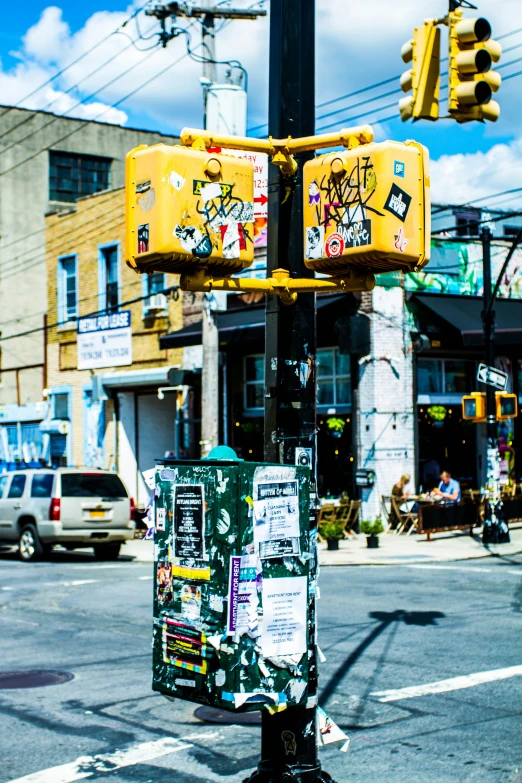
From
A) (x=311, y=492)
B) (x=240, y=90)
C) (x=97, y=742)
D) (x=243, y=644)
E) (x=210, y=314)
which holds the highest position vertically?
(x=240, y=90)

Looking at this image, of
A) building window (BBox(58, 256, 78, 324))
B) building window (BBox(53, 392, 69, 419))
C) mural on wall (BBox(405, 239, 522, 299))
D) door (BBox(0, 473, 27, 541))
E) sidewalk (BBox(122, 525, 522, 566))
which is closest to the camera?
sidewalk (BBox(122, 525, 522, 566))

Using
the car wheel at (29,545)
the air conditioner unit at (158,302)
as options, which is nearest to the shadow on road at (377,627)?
the car wheel at (29,545)

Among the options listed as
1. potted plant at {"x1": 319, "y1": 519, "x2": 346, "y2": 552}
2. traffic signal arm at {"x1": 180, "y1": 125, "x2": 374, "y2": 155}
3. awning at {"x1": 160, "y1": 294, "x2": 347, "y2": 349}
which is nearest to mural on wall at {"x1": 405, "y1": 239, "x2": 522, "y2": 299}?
awning at {"x1": 160, "y1": 294, "x2": 347, "y2": 349}

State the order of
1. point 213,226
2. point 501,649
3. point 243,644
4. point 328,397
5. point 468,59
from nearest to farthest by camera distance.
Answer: point 243,644, point 213,226, point 468,59, point 501,649, point 328,397

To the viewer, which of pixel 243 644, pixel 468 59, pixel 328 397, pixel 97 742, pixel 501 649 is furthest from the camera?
pixel 328 397

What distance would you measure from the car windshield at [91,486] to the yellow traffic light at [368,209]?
14.9m

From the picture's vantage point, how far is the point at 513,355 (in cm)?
2508

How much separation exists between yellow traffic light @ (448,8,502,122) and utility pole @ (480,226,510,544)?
10726mm

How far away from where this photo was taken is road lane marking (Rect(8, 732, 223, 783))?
611 cm

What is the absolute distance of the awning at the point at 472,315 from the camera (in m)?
22.0

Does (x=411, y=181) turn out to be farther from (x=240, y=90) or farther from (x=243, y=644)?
(x=240, y=90)

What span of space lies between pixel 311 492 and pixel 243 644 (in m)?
0.78

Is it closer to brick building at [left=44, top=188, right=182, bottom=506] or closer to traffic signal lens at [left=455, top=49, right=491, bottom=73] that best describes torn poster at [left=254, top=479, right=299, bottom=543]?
traffic signal lens at [left=455, top=49, right=491, bottom=73]

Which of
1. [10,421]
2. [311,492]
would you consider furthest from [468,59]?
[10,421]
